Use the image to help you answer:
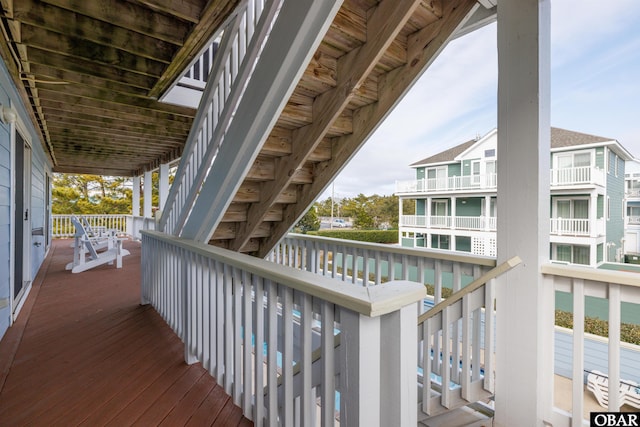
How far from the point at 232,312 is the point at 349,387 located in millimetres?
916

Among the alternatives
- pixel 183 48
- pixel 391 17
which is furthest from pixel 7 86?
pixel 391 17

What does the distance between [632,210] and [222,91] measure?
2.94 meters

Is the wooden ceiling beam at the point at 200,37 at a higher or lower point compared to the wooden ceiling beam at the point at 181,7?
lower

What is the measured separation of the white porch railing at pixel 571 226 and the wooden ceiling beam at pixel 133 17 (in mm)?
3133

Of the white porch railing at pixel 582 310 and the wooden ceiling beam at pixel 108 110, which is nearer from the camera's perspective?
the white porch railing at pixel 582 310

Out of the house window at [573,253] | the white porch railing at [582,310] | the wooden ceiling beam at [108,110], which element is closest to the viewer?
the white porch railing at [582,310]

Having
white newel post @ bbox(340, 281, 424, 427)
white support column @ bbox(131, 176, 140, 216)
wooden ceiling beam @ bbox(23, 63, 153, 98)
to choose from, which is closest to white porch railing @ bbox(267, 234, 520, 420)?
white newel post @ bbox(340, 281, 424, 427)

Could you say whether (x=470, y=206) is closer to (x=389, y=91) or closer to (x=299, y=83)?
(x=389, y=91)

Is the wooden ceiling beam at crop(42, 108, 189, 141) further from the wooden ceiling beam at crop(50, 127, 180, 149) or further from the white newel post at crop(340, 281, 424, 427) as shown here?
the white newel post at crop(340, 281, 424, 427)

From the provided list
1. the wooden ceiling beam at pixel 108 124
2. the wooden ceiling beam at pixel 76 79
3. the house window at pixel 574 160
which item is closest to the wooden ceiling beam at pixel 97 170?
the wooden ceiling beam at pixel 108 124

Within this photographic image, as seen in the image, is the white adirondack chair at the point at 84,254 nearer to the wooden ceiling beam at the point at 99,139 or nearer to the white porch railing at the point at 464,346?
the wooden ceiling beam at the point at 99,139

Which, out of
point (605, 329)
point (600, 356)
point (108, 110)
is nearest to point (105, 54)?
point (108, 110)

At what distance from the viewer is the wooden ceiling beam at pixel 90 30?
215 centimetres

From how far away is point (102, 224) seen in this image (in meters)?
11.3
